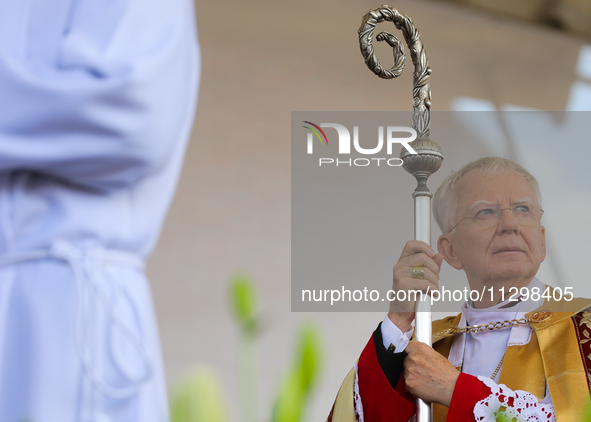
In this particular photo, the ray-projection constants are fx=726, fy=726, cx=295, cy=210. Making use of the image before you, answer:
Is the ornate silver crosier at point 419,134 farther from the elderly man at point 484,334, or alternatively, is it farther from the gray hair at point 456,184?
the gray hair at point 456,184

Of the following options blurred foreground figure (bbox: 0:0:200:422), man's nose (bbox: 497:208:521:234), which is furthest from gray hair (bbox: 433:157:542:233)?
blurred foreground figure (bbox: 0:0:200:422)

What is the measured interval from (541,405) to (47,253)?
5.83ft

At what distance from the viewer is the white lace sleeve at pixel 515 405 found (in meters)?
2.25

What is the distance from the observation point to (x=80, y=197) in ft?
3.83

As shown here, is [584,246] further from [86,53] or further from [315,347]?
[315,347]

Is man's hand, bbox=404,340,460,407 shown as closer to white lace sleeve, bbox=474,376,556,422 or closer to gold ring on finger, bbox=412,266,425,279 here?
white lace sleeve, bbox=474,376,556,422

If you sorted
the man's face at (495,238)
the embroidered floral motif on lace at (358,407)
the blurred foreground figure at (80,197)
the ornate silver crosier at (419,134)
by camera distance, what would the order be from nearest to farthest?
the blurred foreground figure at (80,197) → the ornate silver crosier at (419,134) → the embroidered floral motif on lace at (358,407) → the man's face at (495,238)

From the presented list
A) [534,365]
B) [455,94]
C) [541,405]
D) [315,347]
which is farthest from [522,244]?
[455,94]

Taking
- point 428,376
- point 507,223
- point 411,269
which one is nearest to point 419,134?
point 411,269

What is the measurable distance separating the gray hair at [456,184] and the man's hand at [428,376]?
0.72 metres

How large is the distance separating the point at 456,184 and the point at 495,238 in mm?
334

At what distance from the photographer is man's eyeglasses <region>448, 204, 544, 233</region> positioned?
108 inches

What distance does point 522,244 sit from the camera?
8.80ft

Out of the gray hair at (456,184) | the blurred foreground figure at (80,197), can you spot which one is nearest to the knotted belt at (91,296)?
the blurred foreground figure at (80,197)
